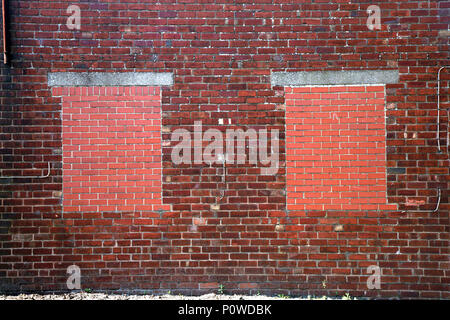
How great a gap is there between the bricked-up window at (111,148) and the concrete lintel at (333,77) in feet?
5.85

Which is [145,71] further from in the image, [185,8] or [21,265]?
[21,265]

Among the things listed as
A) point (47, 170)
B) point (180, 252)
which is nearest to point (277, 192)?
point (180, 252)

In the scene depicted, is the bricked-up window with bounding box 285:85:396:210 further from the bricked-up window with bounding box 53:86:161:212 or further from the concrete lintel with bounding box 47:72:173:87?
the concrete lintel with bounding box 47:72:173:87

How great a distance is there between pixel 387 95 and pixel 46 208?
498 cm

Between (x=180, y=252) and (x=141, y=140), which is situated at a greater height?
(x=141, y=140)

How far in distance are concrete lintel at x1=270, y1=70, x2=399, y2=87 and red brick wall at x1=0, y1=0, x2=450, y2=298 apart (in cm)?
10

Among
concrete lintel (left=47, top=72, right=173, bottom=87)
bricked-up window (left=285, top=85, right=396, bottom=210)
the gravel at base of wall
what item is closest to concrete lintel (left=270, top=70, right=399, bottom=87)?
bricked-up window (left=285, top=85, right=396, bottom=210)

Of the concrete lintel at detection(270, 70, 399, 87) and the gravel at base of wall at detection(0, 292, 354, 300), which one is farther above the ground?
the concrete lintel at detection(270, 70, 399, 87)

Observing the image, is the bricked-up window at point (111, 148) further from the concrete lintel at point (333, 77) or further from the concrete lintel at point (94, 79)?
the concrete lintel at point (333, 77)

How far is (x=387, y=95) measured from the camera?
428cm

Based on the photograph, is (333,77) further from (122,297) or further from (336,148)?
(122,297)

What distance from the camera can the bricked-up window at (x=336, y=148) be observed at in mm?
4262

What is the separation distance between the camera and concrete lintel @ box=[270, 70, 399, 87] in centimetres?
427

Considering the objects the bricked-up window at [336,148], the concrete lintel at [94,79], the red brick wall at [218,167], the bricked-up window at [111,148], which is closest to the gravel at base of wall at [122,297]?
the red brick wall at [218,167]
